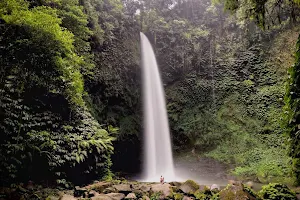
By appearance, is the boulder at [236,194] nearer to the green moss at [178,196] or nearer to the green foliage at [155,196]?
the green moss at [178,196]

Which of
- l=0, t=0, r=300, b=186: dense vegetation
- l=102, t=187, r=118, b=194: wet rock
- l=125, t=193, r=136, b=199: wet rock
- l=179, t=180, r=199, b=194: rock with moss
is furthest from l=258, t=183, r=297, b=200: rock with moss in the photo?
l=102, t=187, r=118, b=194: wet rock

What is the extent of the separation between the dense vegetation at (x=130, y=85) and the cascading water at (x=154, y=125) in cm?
63

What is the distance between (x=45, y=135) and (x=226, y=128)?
35.7ft

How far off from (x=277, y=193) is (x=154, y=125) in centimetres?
949

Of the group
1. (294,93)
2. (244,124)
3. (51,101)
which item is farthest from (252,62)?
(51,101)

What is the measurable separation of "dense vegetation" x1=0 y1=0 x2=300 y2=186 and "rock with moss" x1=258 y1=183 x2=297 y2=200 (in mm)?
678

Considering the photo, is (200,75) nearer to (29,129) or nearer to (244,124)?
(244,124)

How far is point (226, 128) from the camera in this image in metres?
14.6

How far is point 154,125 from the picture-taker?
Answer: 15227mm

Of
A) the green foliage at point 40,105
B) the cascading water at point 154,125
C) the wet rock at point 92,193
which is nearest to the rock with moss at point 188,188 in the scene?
the wet rock at point 92,193

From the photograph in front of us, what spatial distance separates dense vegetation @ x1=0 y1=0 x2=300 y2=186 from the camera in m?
6.85

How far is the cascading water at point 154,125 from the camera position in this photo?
13.8m

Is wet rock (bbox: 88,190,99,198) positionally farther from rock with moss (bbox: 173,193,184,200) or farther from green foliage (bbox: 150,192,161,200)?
rock with moss (bbox: 173,193,184,200)

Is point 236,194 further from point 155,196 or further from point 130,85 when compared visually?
point 130,85
